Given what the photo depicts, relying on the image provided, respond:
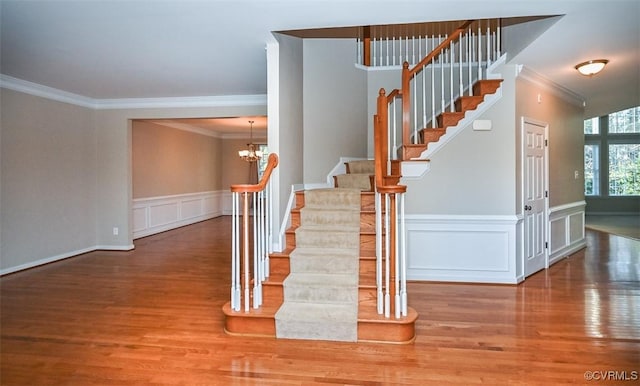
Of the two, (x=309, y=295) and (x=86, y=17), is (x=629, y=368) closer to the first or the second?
(x=309, y=295)

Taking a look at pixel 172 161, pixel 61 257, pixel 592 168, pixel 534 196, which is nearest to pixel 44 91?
pixel 61 257

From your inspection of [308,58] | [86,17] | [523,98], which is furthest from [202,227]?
[523,98]

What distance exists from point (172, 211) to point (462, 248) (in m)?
6.64

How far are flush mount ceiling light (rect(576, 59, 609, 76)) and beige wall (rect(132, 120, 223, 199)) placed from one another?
7.10 meters

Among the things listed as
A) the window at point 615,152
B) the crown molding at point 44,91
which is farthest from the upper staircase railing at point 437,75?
the window at point 615,152

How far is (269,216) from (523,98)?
3307mm

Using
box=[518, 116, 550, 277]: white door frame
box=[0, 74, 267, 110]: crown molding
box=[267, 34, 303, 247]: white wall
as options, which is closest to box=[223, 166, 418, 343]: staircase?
box=[267, 34, 303, 247]: white wall

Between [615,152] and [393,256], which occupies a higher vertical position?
[615,152]

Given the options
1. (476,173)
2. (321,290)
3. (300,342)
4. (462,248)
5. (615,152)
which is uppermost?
(615,152)

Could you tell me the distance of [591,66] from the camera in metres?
4.20

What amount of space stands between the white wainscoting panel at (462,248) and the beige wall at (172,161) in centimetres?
560

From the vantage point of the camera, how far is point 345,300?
10.2 feet

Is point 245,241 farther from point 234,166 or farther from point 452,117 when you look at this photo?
point 234,166

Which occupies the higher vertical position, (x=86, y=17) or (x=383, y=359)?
(x=86, y=17)
